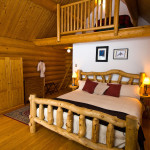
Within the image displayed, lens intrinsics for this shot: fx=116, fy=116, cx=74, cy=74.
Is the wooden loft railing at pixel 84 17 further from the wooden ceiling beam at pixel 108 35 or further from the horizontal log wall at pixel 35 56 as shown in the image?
the horizontal log wall at pixel 35 56

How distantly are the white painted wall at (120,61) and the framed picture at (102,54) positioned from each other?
96 millimetres

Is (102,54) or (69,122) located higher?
(102,54)

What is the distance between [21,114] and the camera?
3258mm

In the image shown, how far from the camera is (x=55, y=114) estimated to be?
214 centimetres

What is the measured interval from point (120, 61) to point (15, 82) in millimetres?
3274

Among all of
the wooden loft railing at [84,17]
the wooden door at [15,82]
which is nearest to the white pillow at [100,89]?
the wooden loft railing at [84,17]

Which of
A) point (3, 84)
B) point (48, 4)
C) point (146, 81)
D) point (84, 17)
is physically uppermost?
point (48, 4)

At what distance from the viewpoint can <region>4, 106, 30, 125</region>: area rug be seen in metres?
2.99

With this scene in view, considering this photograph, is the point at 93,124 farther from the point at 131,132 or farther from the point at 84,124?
the point at 131,132

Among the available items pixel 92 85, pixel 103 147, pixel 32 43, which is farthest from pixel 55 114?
pixel 32 43

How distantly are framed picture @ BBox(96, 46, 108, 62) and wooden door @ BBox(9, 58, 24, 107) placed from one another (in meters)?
2.51

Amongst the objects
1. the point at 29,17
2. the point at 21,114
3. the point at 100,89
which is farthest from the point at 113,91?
the point at 29,17

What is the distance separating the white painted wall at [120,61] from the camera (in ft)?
10.3

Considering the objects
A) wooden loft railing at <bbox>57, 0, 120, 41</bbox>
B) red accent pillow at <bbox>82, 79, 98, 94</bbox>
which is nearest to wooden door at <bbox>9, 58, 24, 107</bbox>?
wooden loft railing at <bbox>57, 0, 120, 41</bbox>
